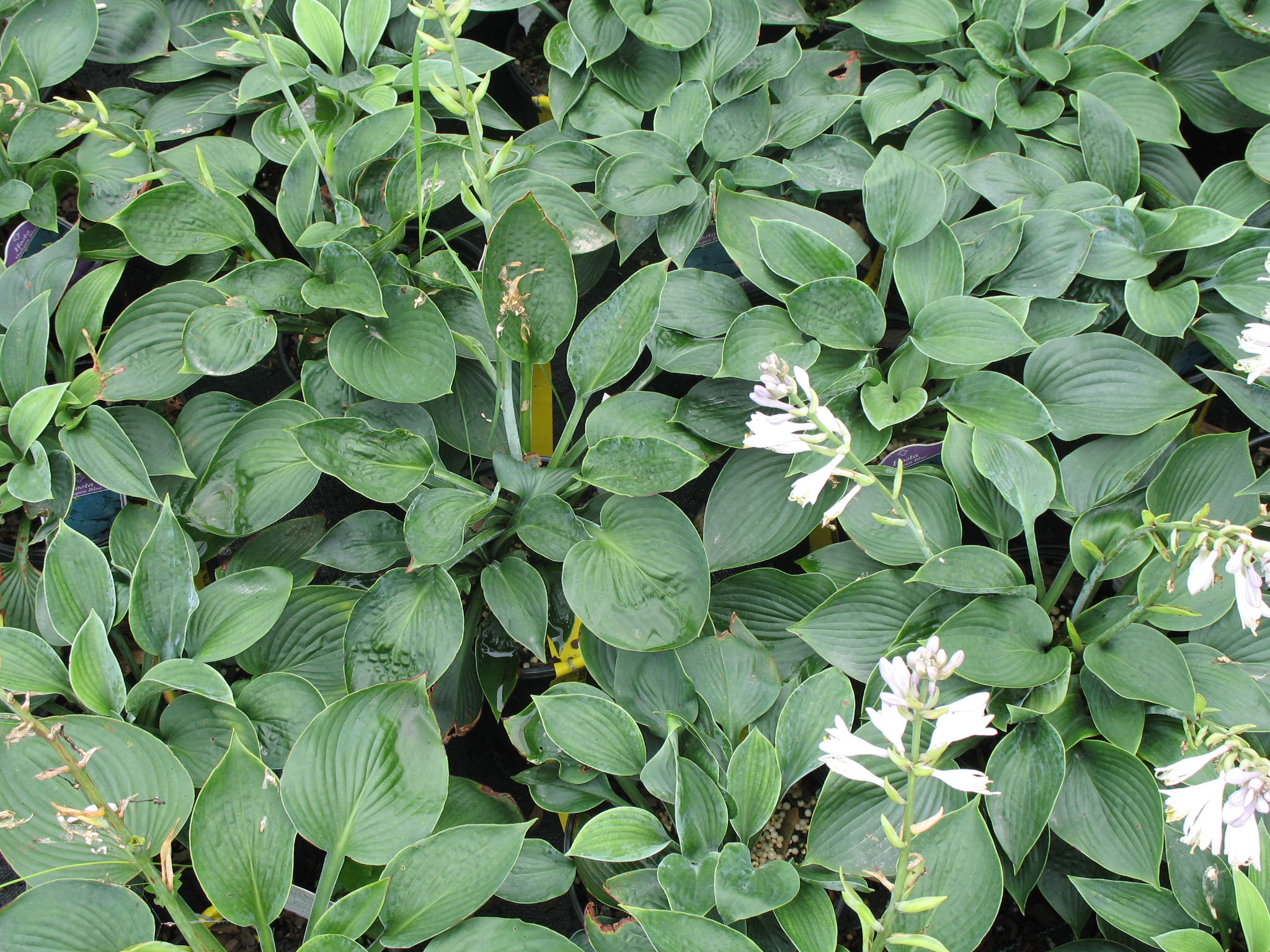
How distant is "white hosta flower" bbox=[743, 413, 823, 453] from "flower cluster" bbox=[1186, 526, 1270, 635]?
392 mm

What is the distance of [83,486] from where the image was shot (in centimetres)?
156

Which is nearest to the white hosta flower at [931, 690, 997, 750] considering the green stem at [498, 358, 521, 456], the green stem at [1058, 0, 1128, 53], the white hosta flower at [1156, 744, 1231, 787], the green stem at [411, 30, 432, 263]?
→ the white hosta flower at [1156, 744, 1231, 787]

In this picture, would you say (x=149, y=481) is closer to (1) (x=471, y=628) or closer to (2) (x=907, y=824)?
(1) (x=471, y=628)

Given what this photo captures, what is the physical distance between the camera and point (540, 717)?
126 centimetres

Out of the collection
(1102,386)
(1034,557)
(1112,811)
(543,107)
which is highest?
(543,107)

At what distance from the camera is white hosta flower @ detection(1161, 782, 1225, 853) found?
832mm

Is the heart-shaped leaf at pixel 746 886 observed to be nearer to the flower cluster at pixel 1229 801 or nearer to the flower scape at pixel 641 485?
the flower scape at pixel 641 485

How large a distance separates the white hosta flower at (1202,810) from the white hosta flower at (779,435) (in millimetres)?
489

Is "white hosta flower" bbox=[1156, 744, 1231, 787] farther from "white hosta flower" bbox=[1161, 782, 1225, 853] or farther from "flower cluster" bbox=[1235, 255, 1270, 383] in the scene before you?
"flower cluster" bbox=[1235, 255, 1270, 383]

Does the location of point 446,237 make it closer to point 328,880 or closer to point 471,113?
point 471,113

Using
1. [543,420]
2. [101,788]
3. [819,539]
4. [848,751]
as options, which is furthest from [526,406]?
[848,751]

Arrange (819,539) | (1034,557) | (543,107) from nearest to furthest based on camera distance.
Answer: (1034,557) → (819,539) → (543,107)

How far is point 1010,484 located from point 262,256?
1.39 meters

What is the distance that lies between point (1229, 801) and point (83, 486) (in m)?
1.70
